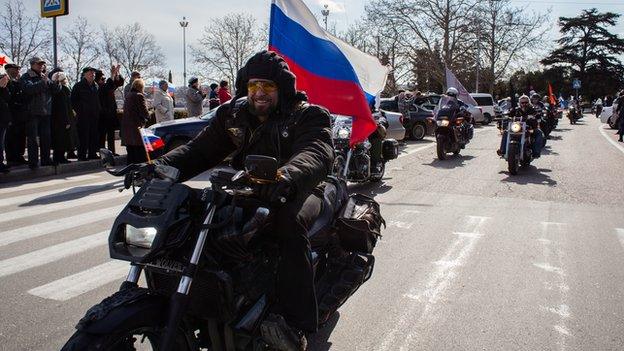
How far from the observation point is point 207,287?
8.19 ft

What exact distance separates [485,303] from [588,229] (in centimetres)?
330

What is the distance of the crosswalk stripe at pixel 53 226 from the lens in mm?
5992

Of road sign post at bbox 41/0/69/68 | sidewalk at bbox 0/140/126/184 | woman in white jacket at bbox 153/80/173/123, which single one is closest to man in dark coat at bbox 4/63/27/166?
sidewalk at bbox 0/140/126/184

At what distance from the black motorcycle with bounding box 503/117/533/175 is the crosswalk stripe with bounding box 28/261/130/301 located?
867 centimetres

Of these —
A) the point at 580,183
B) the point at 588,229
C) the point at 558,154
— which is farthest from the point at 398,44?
the point at 588,229

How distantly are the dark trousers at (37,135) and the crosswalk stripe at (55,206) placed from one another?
2536mm

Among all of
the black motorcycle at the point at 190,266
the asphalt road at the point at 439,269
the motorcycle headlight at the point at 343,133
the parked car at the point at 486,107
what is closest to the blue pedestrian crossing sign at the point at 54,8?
the asphalt road at the point at 439,269

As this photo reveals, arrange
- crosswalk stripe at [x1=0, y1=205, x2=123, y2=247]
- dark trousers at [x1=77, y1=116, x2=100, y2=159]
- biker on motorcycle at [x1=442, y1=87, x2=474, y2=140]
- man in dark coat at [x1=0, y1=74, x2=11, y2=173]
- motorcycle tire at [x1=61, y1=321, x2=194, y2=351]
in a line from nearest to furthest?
motorcycle tire at [x1=61, y1=321, x2=194, y2=351], crosswalk stripe at [x1=0, y1=205, x2=123, y2=247], man in dark coat at [x1=0, y1=74, x2=11, y2=173], dark trousers at [x1=77, y1=116, x2=100, y2=159], biker on motorcycle at [x1=442, y1=87, x2=474, y2=140]

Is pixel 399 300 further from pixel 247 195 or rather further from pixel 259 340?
pixel 247 195

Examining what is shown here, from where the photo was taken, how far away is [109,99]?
41.1ft

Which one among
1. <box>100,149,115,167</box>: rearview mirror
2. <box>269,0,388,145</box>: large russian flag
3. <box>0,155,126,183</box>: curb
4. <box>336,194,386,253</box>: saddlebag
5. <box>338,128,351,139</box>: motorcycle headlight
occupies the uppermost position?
<box>269,0,388,145</box>: large russian flag

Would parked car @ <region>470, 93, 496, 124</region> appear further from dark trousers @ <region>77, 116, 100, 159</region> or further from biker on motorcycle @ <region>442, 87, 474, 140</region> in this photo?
dark trousers @ <region>77, 116, 100, 159</region>

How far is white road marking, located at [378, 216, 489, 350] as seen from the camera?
3.70 metres

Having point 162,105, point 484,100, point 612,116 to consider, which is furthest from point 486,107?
point 162,105
